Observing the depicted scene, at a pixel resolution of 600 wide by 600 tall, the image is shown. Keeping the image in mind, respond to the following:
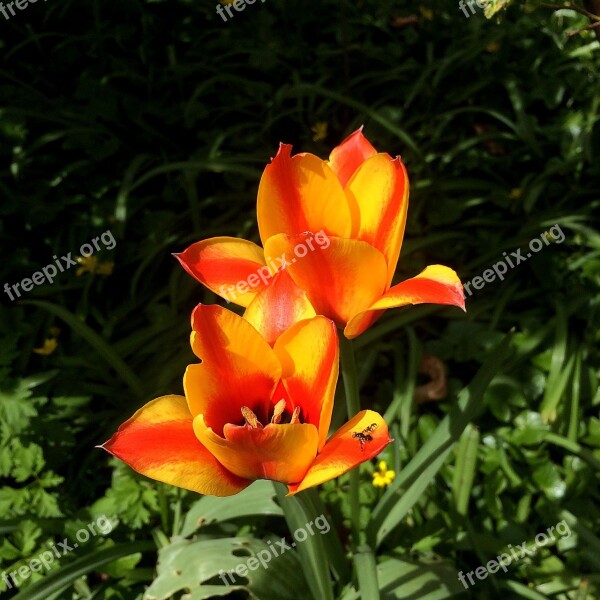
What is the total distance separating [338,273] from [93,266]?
173 cm

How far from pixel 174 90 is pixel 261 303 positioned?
2.35m

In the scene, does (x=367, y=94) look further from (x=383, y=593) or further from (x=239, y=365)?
(x=239, y=365)

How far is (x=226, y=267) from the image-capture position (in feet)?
3.19

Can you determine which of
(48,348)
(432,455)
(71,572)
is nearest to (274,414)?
(432,455)

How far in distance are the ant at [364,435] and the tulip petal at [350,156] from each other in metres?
0.39

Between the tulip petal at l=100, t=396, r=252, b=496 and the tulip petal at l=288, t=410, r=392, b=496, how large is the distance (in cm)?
9

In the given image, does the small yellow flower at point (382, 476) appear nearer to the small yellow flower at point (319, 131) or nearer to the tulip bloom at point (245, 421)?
the tulip bloom at point (245, 421)

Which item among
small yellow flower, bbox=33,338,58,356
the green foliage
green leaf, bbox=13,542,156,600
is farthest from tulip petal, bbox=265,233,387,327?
small yellow flower, bbox=33,338,58,356

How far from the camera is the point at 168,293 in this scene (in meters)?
2.44

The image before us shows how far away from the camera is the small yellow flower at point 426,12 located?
122 inches

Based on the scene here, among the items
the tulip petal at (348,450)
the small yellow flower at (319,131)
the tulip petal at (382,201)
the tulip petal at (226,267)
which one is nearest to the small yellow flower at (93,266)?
the small yellow flower at (319,131)

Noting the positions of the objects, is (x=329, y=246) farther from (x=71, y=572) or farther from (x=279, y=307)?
(x=71, y=572)

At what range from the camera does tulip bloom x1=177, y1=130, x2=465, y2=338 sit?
891 millimetres

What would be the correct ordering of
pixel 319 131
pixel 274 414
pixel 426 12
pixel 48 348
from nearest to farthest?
pixel 274 414 < pixel 48 348 < pixel 319 131 < pixel 426 12
